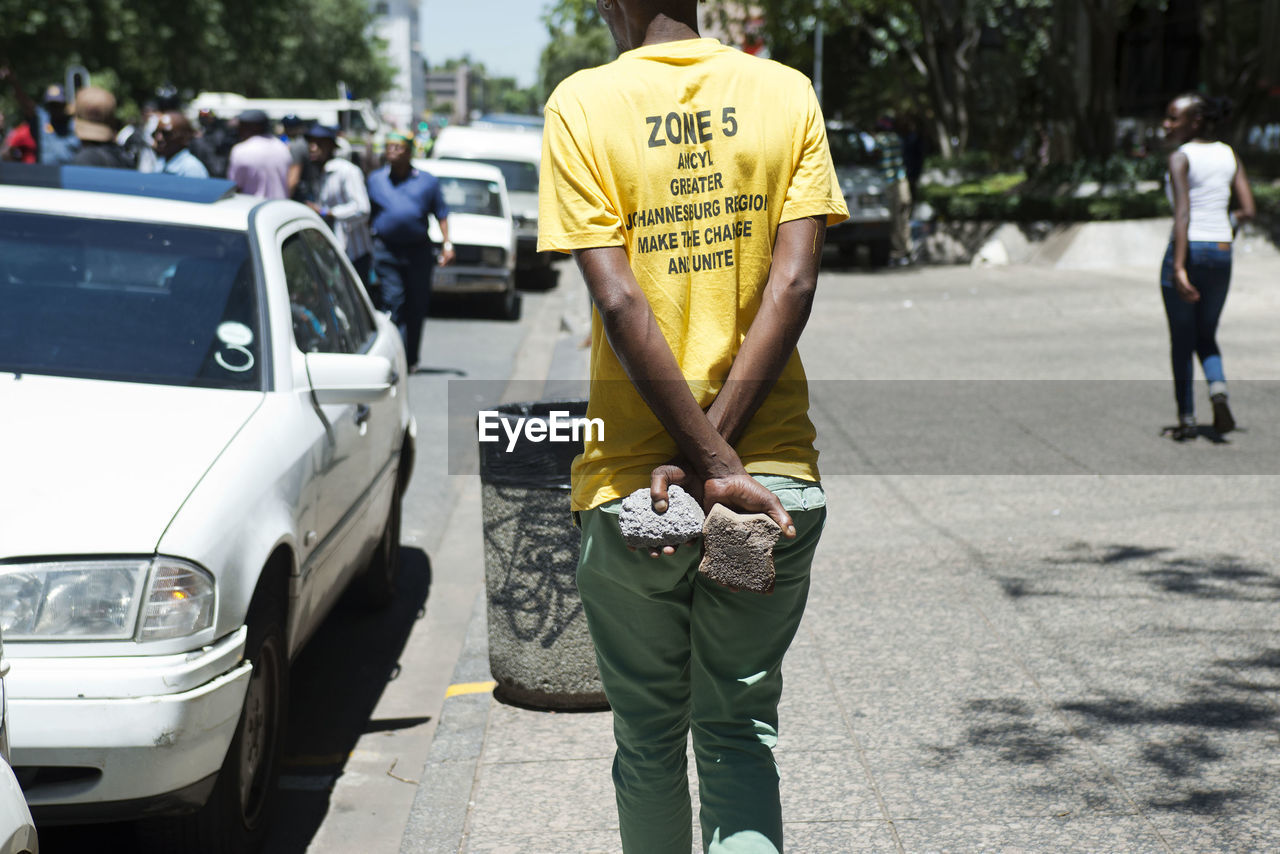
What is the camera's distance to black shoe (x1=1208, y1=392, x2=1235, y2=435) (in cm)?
791

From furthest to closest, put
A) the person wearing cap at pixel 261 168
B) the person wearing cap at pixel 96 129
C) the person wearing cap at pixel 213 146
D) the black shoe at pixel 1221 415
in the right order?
the person wearing cap at pixel 213 146 < the person wearing cap at pixel 261 168 < the person wearing cap at pixel 96 129 < the black shoe at pixel 1221 415

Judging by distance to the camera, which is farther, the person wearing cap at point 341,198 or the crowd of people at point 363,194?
the person wearing cap at point 341,198

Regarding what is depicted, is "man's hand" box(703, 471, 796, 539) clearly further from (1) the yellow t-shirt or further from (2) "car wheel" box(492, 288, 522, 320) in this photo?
(2) "car wheel" box(492, 288, 522, 320)

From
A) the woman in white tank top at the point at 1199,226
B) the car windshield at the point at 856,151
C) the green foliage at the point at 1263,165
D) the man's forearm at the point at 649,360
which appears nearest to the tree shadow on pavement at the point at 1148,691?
the man's forearm at the point at 649,360

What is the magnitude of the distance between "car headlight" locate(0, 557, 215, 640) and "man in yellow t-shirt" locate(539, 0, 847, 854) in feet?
4.05

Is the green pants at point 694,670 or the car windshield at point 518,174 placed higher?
the car windshield at point 518,174

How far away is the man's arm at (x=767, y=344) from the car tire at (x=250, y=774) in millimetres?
1731

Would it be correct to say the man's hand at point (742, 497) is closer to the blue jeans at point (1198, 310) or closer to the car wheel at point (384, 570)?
the car wheel at point (384, 570)

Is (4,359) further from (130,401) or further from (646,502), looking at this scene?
(646,502)

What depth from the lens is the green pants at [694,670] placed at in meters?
2.38

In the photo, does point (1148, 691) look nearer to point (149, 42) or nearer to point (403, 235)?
point (403, 235)

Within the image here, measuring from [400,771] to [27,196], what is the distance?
233 cm

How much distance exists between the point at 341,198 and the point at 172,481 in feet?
26.8

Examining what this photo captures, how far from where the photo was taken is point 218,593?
3.29m
